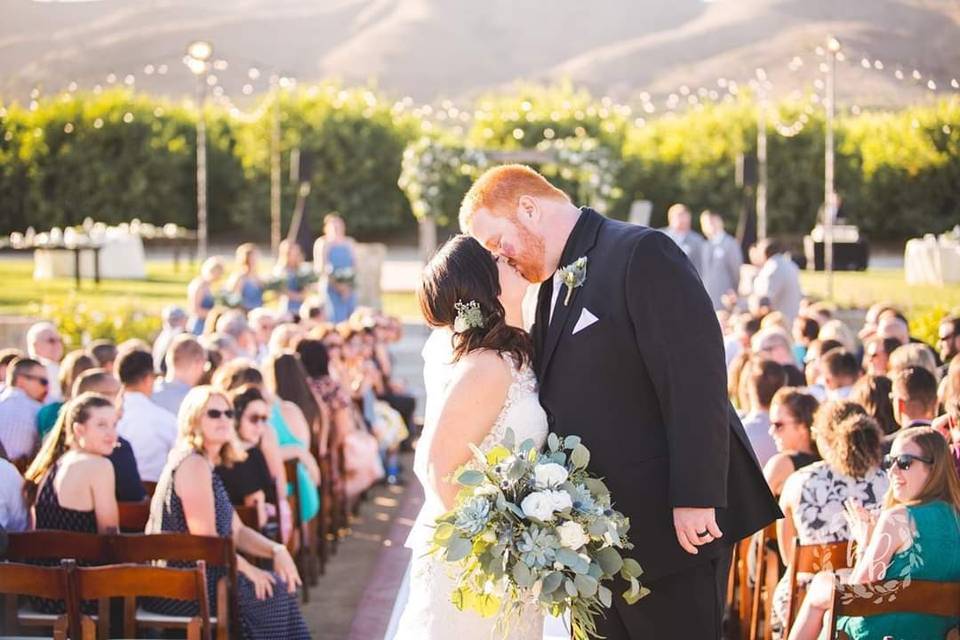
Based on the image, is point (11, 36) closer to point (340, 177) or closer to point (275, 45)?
point (340, 177)

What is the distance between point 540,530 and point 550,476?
0.14 meters

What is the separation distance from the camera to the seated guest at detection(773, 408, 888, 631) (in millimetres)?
5066

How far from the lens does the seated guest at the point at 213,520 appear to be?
532 cm

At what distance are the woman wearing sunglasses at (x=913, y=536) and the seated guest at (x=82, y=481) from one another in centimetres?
275

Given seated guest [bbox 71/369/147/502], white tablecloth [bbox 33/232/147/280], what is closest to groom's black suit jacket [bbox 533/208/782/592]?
seated guest [bbox 71/369/147/502]

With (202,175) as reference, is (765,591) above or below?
below

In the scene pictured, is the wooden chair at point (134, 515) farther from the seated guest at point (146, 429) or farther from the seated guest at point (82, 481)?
the seated guest at point (146, 429)

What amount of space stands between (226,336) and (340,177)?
25.4 meters

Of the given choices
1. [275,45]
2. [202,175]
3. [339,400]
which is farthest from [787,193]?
[275,45]

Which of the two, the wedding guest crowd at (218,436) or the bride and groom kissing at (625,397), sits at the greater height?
the bride and groom kissing at (625,397)

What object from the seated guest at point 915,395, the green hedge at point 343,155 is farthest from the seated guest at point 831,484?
the green hedge at point 343,155

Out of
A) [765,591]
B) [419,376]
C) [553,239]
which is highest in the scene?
[553,239]

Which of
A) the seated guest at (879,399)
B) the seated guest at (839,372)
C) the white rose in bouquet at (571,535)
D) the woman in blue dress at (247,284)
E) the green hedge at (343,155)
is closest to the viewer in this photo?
the white rose in bouquet at (571,535)

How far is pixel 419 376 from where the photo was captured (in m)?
15.5
